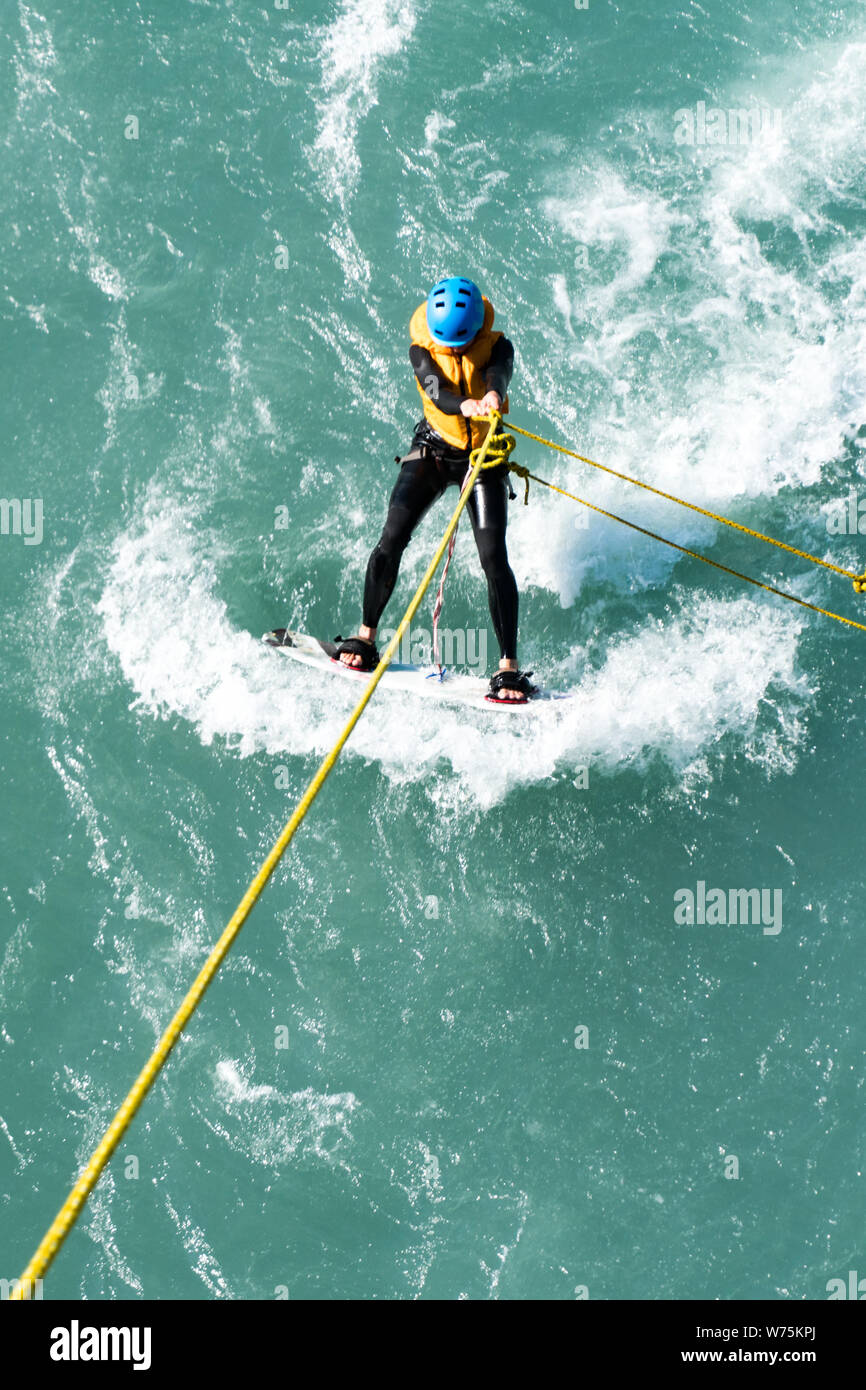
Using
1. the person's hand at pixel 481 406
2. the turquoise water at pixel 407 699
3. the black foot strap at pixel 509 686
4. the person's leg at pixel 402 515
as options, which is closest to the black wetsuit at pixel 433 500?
the person's leg at pixel 402 515

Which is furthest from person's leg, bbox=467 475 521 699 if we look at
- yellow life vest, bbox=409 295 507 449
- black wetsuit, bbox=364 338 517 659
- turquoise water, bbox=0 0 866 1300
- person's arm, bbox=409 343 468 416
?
turquoise water, bbox=0 0 866 1300

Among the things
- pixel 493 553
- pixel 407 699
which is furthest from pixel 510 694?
pixel 407 699

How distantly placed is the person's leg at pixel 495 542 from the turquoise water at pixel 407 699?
4.52 feet

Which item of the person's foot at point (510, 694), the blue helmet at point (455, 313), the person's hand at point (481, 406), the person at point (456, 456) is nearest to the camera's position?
the person's hand at point (481, 406)

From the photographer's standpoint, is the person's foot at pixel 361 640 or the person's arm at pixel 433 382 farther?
the person's foot at pixel 361 640

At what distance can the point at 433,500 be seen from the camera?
11.0 metres

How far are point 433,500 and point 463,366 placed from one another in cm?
125

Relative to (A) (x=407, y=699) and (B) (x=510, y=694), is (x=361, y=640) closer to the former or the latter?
(A) (x=407, y=699)

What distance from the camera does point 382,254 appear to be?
1348 cm

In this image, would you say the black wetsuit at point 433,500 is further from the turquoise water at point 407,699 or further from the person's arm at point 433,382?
the turquoise water at point 407,699

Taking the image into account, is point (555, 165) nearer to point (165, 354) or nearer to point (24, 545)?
point (165, 354)

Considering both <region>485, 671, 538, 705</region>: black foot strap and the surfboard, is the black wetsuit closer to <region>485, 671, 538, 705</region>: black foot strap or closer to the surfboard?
<region>485, 671, 538, 705</region>: black foot strap

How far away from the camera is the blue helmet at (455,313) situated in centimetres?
998
